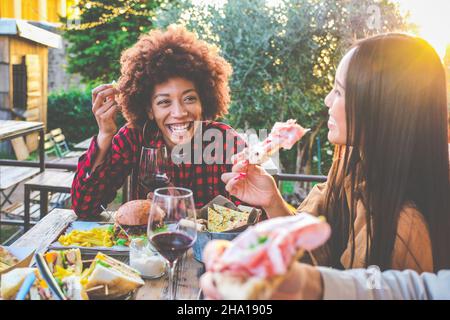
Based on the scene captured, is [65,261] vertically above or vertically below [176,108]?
below

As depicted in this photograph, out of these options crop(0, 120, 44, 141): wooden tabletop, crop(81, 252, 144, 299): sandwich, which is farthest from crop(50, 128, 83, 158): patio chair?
crop(81, 252, 144, 299): sandwich

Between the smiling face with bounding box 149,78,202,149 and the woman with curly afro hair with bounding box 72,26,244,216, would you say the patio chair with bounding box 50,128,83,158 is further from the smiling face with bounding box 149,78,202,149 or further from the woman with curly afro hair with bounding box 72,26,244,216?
the smiling face with bounding box 149,78,202,149

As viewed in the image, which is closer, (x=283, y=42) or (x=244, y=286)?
(x=244, y=286)

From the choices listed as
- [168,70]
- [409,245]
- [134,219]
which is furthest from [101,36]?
[409,245]

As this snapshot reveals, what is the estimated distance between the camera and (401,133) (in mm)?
1494

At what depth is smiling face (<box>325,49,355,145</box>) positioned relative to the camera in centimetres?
161

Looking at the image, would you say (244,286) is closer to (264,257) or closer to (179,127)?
(264,257)

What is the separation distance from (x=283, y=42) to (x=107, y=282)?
542cm

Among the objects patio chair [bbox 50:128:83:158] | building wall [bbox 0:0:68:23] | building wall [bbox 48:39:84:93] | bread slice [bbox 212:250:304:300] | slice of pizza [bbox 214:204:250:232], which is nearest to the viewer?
bread slice [bbox 212:250:304:300]

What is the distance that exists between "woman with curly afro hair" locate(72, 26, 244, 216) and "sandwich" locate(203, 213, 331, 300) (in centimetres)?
168

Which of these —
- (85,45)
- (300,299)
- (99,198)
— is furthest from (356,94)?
(85,45)

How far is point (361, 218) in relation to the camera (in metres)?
1.61

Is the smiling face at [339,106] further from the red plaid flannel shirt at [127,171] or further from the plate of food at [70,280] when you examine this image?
the red plaid flannel shirt at [127,171]

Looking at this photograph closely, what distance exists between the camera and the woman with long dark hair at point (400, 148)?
146 centimetres
